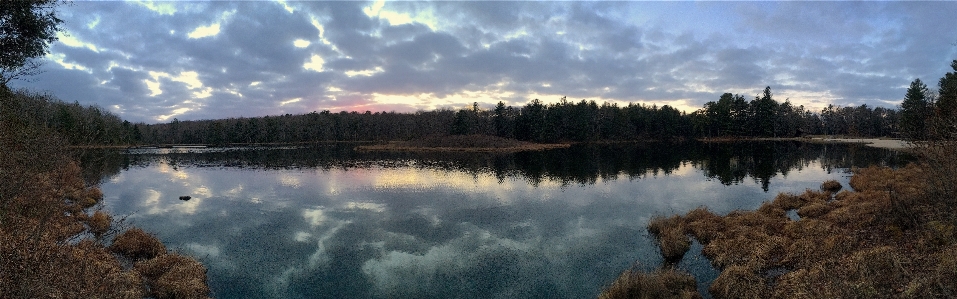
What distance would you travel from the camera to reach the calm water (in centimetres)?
1784

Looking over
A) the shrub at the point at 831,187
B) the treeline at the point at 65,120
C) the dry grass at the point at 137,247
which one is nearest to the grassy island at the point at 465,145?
the treeline at the point at 65,120

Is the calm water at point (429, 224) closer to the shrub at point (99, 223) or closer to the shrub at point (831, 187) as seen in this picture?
the shrub at point (99, 223)

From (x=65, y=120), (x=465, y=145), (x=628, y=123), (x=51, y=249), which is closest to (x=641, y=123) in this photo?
(x=628, y=123)

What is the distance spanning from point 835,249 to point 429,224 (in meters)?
20.4

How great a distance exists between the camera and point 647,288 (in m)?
14.3

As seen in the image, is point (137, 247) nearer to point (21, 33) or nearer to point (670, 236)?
point (21, 33)

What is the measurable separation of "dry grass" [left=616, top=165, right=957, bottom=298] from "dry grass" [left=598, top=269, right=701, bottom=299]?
1.36 m

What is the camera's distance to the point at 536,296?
52.8 feet

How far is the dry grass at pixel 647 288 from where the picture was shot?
1427cm

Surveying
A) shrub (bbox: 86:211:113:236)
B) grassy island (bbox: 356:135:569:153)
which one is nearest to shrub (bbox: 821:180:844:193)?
shrub (bbox: 86:211:113:236)

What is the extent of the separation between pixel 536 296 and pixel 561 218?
13108mm

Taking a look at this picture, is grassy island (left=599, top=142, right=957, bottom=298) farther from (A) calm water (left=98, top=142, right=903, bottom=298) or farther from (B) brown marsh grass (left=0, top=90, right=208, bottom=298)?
(B) brown marsh grass (left=0, top=90, right=208, bottom=298)

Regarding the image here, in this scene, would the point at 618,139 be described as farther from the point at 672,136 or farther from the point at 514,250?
the point at 514,250

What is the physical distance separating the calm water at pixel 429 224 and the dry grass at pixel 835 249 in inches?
69.8
